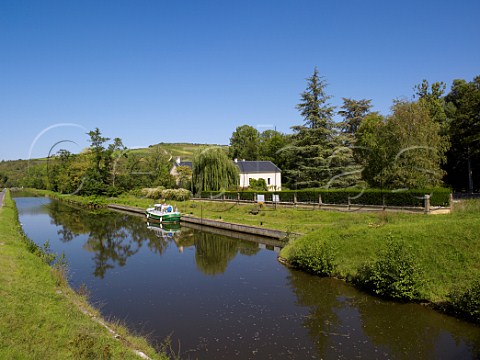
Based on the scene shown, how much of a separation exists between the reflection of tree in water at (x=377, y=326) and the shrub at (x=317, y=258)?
1.90m

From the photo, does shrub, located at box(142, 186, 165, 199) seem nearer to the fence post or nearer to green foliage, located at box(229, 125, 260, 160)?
green foliage, located at box(229, 125, 260, 160)

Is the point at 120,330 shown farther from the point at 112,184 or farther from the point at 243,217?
the point at 112,184

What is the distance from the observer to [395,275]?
40.6 feet

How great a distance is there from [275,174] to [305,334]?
51.6 metres

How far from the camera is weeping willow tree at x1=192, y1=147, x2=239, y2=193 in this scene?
4478 centimetres

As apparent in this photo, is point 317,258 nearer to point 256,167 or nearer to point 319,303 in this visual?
point 319,303

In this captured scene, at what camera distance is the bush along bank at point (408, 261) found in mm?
11594

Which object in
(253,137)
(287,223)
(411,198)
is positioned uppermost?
(253,137)

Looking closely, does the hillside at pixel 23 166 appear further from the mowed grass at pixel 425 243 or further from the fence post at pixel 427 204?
the mowed grass at pixel 425 243

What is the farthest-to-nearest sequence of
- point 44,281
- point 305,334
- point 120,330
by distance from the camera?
1. point 44,281
2. point 305,334
3. point 120,330

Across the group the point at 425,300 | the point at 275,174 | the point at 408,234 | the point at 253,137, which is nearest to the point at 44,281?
the point at 425,300

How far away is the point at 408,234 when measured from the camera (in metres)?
14.8

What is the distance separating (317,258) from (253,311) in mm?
4826

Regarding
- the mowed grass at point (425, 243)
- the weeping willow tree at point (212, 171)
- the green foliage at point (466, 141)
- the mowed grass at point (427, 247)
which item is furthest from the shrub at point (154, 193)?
the green foliage at point (466, 141)
